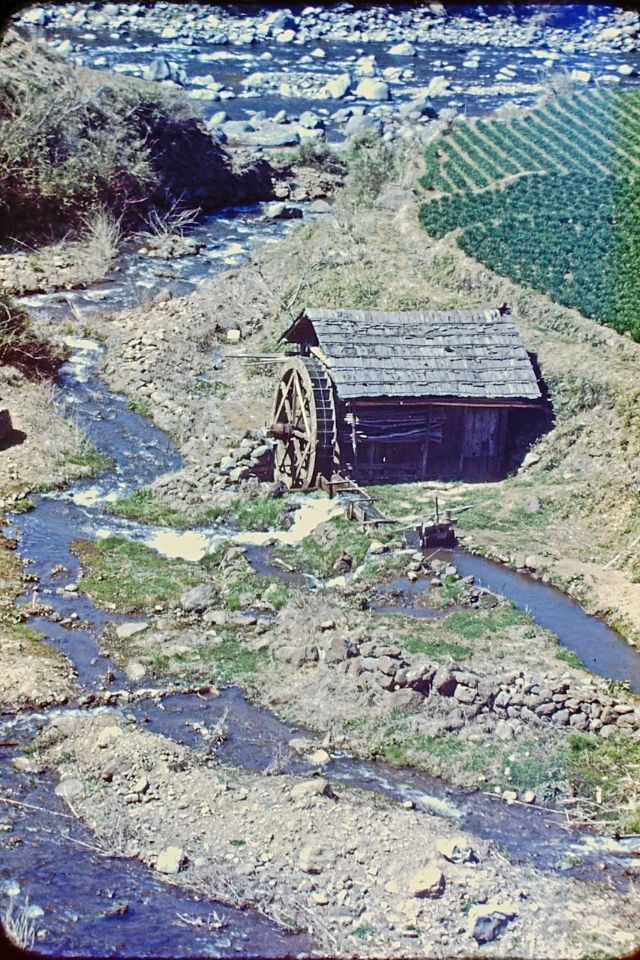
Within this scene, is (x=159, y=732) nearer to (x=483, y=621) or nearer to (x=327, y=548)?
(x=483, y=621)

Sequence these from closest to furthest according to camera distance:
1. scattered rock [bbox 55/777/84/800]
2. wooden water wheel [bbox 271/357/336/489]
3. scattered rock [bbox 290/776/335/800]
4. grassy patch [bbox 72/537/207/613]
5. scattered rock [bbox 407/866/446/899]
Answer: scattered rock [bbox 407/866/446/899] < scattered rock [bbox 290/776/335/800] < scattered rock [bbox 55/777/84/800] < grassy patch [bbox 72/537/207/613] < wooden water wheel [bbox 271/357/336/489]

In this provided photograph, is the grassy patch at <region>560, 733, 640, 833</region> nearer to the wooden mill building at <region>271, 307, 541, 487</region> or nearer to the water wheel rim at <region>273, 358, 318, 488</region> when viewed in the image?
the wooden mill building at <region>271, 307, 541, 487</region>

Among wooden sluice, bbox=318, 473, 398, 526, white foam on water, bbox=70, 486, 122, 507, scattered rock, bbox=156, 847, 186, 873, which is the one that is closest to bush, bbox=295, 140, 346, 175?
wooden sluice, bbox=318, 473, 398, 526

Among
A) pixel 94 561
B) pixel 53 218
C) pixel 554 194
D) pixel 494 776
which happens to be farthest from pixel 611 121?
pixel 494 776

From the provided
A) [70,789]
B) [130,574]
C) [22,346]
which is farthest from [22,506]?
[70,789]

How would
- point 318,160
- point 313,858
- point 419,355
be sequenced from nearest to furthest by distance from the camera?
point 313,858
point 419,355
point 318,160

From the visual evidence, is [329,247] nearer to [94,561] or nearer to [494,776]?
[94,561]

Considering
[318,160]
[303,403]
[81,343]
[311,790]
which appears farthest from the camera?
[318,160]
